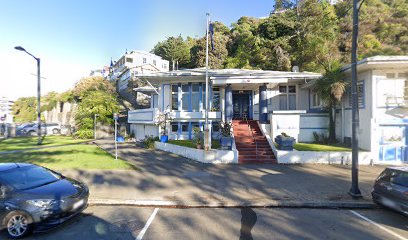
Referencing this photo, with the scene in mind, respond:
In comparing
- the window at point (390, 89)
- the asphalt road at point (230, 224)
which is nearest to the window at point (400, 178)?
the asphalt road at point (230, 224)

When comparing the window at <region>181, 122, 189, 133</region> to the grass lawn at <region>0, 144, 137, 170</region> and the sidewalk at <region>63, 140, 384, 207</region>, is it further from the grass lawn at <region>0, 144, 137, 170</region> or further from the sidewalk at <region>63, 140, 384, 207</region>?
the grass lawn at <region>0, 144, 137, 170</region>

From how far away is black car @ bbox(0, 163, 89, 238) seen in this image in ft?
16.6

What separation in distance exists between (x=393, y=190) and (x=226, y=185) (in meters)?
4.82

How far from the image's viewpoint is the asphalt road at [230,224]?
5.12 metres

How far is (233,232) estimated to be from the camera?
5.27 m

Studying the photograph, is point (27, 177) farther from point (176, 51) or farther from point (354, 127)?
point (176, 51)

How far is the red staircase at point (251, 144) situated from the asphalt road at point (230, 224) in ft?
19.5

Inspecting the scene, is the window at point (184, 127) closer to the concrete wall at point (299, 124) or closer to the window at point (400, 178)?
the concrete wall at point (299, 124)

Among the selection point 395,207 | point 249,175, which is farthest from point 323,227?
point 249,175

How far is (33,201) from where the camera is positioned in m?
5.17

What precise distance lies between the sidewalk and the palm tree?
13.5 ft

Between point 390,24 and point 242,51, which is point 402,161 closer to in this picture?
point 242,51

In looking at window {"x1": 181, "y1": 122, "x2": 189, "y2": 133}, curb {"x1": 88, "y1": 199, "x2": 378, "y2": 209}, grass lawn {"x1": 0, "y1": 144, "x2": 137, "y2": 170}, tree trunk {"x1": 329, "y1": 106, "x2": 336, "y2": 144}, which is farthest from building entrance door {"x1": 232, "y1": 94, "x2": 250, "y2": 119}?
curb {"x1": 88, "y1": 199, "x2": 378, "y2": 209}

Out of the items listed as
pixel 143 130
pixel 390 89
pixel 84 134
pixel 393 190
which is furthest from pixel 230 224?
pixel 84 134
